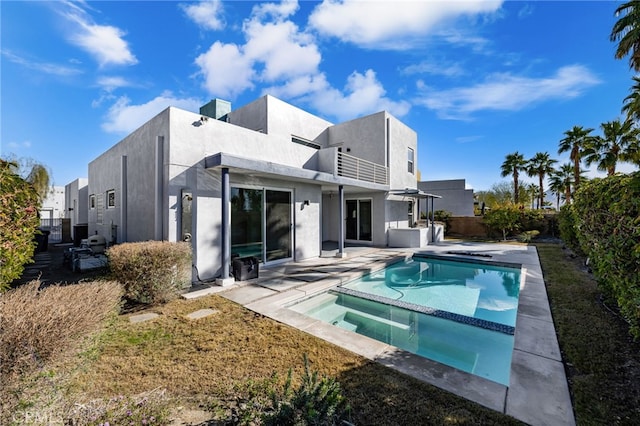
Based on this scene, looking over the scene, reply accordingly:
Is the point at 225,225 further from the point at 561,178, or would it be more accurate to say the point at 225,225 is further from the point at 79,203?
the point at 561,178

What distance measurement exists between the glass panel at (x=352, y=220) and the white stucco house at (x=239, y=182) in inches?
3.7

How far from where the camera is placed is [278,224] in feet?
33.9

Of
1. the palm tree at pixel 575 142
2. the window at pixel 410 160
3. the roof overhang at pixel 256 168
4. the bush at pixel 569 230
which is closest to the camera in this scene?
the roof overhang at pixel 256 168

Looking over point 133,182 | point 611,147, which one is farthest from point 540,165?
point 133,182

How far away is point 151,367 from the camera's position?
3654 millimetres

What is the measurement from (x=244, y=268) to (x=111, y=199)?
8.58m

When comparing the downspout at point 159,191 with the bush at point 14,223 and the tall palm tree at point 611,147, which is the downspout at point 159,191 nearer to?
the bush at point 14,223

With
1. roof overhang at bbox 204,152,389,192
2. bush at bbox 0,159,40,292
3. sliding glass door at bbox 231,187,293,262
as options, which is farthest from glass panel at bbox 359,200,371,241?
bush at bbox 0,159,40,292

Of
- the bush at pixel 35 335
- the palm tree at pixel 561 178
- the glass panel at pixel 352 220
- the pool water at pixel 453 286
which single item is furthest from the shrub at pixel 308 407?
the palm tree at pixel 561 178

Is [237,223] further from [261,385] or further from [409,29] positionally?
[409,29]

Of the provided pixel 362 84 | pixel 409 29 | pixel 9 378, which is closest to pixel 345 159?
pixel 362 84

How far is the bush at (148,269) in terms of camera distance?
5.74 m

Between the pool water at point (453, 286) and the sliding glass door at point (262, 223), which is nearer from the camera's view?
the pool water at point (453, 286)

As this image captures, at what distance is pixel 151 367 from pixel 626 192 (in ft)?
24.5
